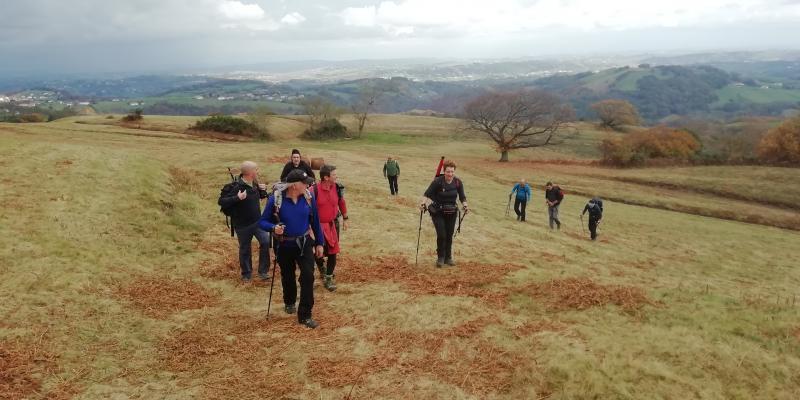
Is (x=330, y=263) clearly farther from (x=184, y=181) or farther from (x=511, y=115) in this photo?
(x=511, y=115)

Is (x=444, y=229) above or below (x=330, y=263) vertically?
above

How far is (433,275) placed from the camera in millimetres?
12469

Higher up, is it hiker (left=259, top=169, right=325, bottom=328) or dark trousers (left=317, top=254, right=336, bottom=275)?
hiker (left=259, top=169, right=325, bottom=328)

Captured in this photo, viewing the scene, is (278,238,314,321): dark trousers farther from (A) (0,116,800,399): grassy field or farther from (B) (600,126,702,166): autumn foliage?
(B) (600,126,702,166): autumn foliage

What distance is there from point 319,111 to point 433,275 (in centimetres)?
7126

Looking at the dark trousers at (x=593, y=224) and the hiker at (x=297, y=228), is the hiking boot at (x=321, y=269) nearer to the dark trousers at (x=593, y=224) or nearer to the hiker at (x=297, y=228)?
the hiker at (x=297, y=228)

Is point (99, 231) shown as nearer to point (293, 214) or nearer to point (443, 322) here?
point (293, 214)

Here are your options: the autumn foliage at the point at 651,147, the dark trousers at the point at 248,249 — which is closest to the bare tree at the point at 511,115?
the autumn foliage at the point at 651,147

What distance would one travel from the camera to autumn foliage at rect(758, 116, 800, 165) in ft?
176

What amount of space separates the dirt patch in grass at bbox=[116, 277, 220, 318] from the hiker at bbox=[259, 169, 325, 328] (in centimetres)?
262

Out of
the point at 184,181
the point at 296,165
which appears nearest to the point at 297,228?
the point at 296,165

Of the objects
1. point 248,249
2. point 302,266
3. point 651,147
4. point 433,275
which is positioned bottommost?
point 433,275

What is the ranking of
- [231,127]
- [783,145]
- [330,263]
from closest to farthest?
[330,263]
[783,145]
[231,127]

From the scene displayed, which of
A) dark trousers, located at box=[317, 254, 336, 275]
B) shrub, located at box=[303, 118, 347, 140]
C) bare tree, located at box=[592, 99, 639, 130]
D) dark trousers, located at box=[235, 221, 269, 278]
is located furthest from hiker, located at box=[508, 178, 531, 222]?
bare tree, located at box=[592, 99, 639, 130]
